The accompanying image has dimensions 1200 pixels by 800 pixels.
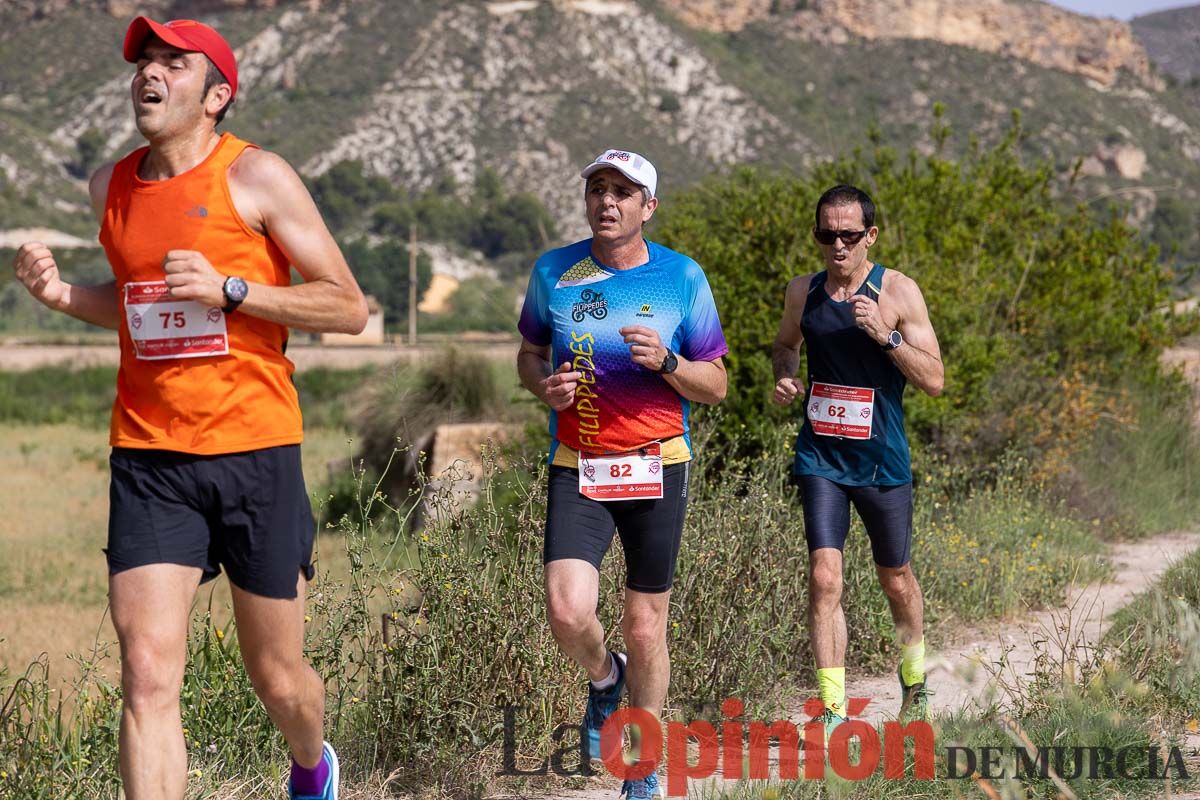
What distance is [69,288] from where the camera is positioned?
3746mm

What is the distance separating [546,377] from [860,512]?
1.35 meters

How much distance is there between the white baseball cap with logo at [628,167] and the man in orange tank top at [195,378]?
930mm

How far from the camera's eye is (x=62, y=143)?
307 feet

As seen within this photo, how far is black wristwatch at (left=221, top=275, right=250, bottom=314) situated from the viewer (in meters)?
3.33

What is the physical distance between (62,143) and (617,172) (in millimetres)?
97315

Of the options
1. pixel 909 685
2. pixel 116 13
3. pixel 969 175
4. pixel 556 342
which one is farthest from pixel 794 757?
pixel 116 13

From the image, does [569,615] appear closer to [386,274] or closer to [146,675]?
[146,675]

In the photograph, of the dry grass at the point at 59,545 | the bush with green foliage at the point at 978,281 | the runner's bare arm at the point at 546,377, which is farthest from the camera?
the dry grass at the point at 59,545

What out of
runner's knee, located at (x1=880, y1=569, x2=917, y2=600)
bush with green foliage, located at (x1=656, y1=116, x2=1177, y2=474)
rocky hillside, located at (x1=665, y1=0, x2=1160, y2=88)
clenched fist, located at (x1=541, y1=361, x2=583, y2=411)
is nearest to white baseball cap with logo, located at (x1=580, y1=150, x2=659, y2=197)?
clenched fist, located at (x1=541, y1=361, x2=583, y2=411)

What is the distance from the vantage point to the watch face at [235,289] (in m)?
3.33

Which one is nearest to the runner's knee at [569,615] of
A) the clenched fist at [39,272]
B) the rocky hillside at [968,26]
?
the clenched fist at [39,272]

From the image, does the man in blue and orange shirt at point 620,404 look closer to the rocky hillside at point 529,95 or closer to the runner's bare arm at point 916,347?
the runner's bare arm at point 916,347

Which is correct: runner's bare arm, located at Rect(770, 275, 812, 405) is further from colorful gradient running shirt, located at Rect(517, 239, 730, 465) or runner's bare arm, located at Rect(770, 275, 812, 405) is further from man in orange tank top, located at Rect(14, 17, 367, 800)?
man in orange tank top, located at Rect(14, 17, 367, 800)

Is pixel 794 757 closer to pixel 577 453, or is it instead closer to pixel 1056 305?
pixel 577 453
